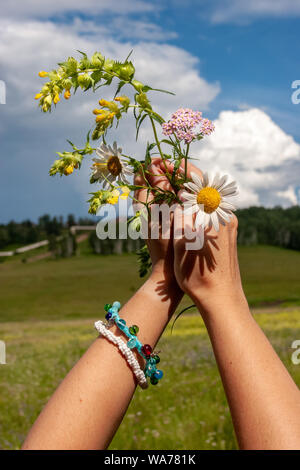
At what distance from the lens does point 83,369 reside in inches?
76.8

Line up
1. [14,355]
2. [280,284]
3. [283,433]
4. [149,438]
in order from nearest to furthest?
1. [283,433]
2. [149,438]
3. [14,355]
4. [280,284]

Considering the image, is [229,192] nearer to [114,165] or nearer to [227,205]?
[227,205]

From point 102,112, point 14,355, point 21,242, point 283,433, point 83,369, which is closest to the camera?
point 283,433

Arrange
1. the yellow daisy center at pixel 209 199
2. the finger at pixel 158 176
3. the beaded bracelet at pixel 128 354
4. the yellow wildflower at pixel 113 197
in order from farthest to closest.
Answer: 1. the finger at pixel 158 176
2. the yellow wildflower at pixel 113 197
3. the yellow daisy center at pixel 209 199
4. the beaded bracelet at pixel 128 354

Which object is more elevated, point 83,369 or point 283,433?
point 83,369

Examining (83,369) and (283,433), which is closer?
(283,433)

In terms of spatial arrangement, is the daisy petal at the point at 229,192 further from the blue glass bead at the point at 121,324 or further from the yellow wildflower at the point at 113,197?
the blue glass bead at the point at 121,324

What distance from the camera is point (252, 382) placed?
1.84m

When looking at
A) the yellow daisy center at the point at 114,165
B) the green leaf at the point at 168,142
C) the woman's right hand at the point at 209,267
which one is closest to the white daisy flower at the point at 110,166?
the yellow daisy center at the point at 114,165

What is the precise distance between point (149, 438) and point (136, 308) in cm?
616

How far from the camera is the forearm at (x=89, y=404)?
182cm
